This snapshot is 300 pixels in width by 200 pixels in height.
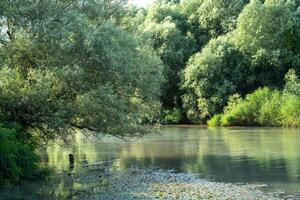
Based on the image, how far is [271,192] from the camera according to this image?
22328mm

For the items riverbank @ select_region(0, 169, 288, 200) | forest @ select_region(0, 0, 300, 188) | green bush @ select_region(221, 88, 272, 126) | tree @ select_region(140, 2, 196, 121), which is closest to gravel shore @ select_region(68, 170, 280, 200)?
riverbank @ select_region(0, 169, 288, 200)

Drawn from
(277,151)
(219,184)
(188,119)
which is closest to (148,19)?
(188,119)

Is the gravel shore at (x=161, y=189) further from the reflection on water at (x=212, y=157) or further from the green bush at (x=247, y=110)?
the green bush at (x=247, y=110)

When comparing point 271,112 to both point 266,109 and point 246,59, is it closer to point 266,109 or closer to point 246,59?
point 266,109

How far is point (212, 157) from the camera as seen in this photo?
35500 mm

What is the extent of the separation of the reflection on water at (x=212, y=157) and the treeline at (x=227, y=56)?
2484 centimetres

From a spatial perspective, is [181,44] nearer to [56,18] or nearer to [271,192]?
[56,18]

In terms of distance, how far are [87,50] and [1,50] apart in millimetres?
4349

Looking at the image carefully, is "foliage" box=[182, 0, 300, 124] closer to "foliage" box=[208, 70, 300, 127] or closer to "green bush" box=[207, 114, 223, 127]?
"green bush" box=[207, 114, 223, 127]

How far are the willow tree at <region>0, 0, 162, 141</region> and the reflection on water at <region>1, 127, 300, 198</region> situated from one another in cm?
421

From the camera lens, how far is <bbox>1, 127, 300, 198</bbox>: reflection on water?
2730 cm

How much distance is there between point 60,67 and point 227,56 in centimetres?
5113

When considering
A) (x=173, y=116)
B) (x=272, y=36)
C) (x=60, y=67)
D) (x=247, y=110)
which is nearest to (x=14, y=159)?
(x=60, y=67)

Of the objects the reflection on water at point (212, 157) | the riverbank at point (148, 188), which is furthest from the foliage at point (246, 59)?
the riverbank at point (148, 188)
